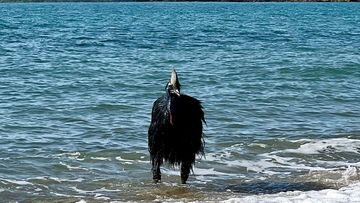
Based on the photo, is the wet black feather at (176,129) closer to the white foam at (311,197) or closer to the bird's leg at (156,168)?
the bird's leg at (156,168)

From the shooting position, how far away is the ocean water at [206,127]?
9859 millimetres

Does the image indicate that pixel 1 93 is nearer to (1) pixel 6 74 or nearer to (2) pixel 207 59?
(1) pixel 6 74

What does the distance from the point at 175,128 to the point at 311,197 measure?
191cm

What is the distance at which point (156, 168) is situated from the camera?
9.88 metres

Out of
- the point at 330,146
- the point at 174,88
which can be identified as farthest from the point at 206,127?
the point at 174,88

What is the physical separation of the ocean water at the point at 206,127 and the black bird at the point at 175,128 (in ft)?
1.57

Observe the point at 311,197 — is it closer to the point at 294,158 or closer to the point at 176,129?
the point at 176,129

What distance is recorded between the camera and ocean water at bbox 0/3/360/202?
388 inches

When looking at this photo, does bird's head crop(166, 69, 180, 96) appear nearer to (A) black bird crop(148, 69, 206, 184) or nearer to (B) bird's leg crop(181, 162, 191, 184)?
(A) black bird crop(148, 69, 206, 184)

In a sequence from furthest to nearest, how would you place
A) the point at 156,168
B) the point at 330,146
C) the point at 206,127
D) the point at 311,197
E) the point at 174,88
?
the point at 206,127 < the point at 330,146 < the point at 156,168 < the point at 174,88 < the point at 311,197

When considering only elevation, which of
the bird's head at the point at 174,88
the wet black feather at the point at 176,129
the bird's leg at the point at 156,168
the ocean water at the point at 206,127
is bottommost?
the ocean water at the point at 206,127

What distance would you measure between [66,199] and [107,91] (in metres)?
9.57

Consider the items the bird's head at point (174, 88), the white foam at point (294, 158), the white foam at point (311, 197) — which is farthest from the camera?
the white foam at point (294, 158)

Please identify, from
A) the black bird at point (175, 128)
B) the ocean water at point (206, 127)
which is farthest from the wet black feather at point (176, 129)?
the ocean water at point (206, 127)
